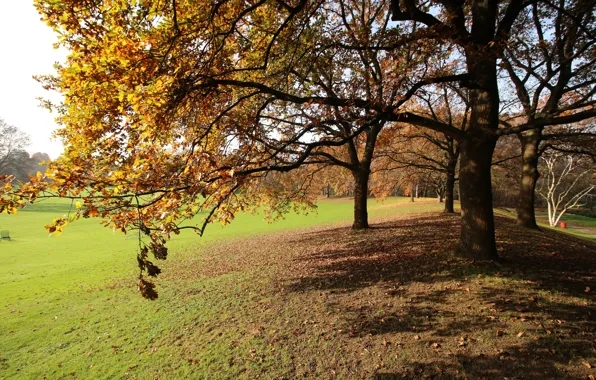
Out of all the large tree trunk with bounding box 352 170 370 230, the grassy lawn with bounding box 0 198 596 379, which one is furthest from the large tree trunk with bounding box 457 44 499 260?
the large tree trunk with bounding box 352 170 370 230

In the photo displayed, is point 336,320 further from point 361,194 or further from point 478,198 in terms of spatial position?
point 361,194

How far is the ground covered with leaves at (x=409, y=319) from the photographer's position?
4.39 meters

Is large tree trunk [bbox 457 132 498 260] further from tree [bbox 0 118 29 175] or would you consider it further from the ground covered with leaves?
tree [bbox 0 118 29 175]

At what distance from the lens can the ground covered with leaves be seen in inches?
173

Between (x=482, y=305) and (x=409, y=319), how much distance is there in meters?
1.48

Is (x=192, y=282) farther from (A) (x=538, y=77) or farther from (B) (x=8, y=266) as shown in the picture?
(A) (x=538, y=77)

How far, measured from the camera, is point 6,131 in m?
42.1

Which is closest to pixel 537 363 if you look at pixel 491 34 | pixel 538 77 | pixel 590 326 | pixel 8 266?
pixel 590 326

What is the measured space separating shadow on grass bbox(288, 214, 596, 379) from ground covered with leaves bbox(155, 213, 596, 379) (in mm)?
22

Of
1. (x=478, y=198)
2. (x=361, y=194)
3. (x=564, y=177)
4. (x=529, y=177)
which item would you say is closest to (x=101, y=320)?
(x=478, y=198)

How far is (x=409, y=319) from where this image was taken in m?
5.69

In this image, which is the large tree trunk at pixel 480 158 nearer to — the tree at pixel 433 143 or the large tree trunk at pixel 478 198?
the large tree trunk at pixel 478 198

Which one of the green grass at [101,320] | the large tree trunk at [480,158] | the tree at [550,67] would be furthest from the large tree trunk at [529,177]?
the green grass at [101,320]

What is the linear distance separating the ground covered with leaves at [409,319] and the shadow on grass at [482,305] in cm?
2
